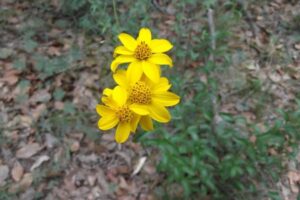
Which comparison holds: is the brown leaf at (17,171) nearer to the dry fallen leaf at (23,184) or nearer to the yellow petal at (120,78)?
the dry fallen leaf at (23,184)

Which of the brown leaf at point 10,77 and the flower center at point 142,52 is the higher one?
the flower center at point 142,52

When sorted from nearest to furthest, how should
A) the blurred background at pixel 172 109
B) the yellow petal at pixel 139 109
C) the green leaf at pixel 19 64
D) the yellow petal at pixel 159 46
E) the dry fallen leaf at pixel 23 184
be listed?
the yellow petal at pixel 139 109
the yellow petal at pixel 159 46
the blurred background at pixel 172 109
the dry fallen leaf at pixel 23 184
the green leaf at pixel 19 64

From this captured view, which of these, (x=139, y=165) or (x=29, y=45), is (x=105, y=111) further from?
(x=29, y=45)

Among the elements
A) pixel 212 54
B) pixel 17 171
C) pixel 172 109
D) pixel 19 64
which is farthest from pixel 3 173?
pixel 212 54

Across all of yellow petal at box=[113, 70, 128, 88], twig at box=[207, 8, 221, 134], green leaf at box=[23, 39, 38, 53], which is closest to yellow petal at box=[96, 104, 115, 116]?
yellow petal at box=[113, 70, 128, 88]

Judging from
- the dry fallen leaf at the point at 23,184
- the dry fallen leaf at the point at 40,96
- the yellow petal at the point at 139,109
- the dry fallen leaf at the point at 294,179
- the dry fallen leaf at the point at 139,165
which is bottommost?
the dry fallen leaf at the point at 294,179

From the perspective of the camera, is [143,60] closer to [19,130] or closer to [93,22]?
[19,130]

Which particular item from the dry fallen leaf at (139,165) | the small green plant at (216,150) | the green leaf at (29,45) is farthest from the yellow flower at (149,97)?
the green leaf at (29,45)
